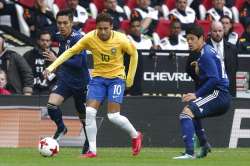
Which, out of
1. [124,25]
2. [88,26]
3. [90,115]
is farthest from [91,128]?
[124,25]

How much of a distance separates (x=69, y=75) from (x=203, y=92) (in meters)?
2.44

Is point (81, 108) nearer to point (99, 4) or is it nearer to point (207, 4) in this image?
point (99, 4)

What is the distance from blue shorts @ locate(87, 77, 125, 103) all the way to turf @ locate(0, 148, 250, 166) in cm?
91

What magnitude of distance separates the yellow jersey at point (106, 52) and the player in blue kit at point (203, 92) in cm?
→ 101

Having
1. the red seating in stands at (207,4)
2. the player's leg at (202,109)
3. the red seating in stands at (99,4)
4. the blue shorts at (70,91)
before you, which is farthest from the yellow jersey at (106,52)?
the red seating in stands at (207,4)

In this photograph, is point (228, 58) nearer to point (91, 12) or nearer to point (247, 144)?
point (247, 144)

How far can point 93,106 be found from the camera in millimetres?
14586

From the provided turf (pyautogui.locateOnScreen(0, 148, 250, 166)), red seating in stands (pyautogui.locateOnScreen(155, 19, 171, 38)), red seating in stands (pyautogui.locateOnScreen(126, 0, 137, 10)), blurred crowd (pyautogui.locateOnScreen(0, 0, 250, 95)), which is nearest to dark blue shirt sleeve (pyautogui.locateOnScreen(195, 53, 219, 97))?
turf (pyautogui.locateOnScreen(0, 148, 250, 166))

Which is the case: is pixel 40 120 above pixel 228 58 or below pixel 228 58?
below

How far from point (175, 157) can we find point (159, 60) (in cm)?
472

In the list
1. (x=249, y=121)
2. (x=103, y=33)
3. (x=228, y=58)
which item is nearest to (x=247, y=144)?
(x=249, y=121)

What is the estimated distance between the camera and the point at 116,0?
23.5 meters

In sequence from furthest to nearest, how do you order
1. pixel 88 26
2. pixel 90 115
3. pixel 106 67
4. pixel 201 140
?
1. pixel 88 26
2. pixel 201 140
3. pixel 106 67
4. pixel 90 115

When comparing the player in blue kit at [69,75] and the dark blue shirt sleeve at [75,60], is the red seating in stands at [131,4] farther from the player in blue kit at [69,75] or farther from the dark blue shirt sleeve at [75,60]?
the dark blue shirt sleeve at [75,60]
